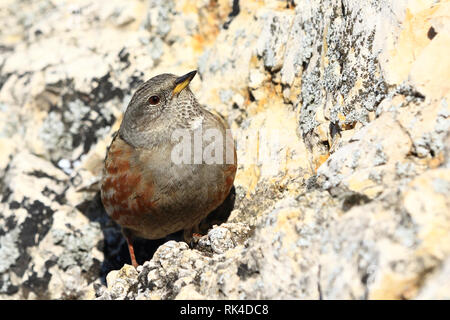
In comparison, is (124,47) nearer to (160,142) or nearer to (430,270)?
(160,142)

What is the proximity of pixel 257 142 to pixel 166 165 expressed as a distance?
1111 millimetres

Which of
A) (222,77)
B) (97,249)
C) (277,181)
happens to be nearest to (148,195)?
(277,181)

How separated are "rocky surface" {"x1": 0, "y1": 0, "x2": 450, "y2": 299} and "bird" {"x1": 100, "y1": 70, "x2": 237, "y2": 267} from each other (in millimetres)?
364

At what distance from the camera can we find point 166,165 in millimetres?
5059

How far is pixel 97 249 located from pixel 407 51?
4.28 metres

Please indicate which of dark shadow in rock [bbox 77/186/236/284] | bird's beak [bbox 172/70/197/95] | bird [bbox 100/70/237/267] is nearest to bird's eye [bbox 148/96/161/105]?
bird [bbox 100/70/237/267]

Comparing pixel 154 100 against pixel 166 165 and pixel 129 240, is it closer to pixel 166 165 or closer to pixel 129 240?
pixel 166 165

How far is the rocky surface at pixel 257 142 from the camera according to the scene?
2.96 meters

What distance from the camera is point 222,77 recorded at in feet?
21.3

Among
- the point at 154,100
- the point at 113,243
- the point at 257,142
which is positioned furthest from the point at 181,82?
the point at 113,243

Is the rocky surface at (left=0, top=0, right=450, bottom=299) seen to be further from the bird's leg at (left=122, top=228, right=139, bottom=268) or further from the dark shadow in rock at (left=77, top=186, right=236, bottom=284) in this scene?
the bird's leg at (left=122, top=228, right=139, bottom=268)

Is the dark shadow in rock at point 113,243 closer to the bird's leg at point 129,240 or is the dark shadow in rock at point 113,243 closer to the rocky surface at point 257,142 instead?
the rocky surface at point 257,142
